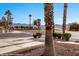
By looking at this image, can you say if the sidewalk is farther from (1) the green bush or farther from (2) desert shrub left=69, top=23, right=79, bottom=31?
(2) desert shrub left=69, top=23, right=79, bottom=31

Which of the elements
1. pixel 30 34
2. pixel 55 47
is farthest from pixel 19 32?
pixel 55 47

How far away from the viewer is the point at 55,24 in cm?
886

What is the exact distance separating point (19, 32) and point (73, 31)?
1085 millimetres

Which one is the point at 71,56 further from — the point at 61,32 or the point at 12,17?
the point at 12,17

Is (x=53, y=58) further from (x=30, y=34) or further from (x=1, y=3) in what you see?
(x=1, y=3)

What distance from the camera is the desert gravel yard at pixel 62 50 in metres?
8.88

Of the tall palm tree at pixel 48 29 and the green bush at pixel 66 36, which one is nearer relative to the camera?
the tall palm tree at pixel 48 29

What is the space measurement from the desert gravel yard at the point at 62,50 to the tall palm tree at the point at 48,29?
0.14 metres

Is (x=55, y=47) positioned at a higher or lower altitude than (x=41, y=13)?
lower

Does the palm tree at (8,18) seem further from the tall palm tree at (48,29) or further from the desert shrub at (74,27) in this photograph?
the desert shrub at (74,27)

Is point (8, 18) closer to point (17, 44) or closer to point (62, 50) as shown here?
point (17, 44)

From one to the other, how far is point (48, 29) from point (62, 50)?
56 centimetres

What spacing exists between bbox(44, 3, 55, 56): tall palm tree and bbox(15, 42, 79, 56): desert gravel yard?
0.14 m

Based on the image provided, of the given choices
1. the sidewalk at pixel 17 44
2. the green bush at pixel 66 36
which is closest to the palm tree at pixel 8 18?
the sidewalk at pixel 17 44
